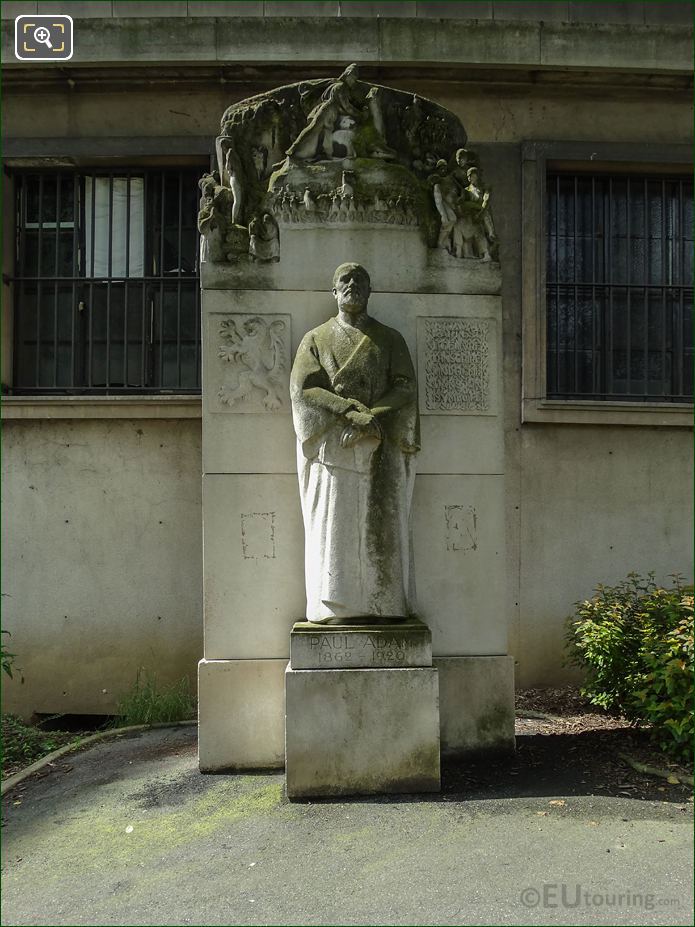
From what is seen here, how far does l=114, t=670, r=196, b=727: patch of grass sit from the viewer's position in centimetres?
723

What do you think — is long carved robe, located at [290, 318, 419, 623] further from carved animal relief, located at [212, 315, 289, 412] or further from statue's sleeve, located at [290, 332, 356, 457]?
carved animal relief, located at [212, 315, 289, 412]

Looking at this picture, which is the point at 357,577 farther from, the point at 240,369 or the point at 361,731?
the point at 240,369

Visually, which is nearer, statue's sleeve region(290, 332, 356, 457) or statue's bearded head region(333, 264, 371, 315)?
statue's sleeve region(290, 332, 356, 457)

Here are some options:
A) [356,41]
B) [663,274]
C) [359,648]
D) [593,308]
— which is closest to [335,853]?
[359,648]

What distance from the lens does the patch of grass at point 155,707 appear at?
23.7 feet

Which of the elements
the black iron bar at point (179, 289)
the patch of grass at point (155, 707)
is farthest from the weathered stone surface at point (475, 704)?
the black iron bar at point (179, 289)

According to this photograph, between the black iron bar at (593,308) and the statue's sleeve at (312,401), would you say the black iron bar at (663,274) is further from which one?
the statue's sleeve at (312,401)

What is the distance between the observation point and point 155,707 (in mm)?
→ 7238

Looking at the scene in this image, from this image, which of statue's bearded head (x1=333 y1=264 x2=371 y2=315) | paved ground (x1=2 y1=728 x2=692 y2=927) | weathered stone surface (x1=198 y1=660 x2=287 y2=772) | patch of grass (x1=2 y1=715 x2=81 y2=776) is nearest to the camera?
paved ground (x1=2 y1=728 x2=692 y2=927)

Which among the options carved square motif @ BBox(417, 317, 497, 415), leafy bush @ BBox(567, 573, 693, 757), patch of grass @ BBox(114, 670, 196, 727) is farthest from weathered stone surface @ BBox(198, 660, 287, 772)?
leafy bush @ BBox(567, 573, 693, 757)

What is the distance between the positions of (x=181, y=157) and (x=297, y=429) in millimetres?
4637

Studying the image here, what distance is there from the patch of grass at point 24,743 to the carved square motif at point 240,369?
139 inches

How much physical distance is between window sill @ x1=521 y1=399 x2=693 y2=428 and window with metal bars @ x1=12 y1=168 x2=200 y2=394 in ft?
12.4

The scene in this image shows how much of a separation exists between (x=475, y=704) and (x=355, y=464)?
209 cm
